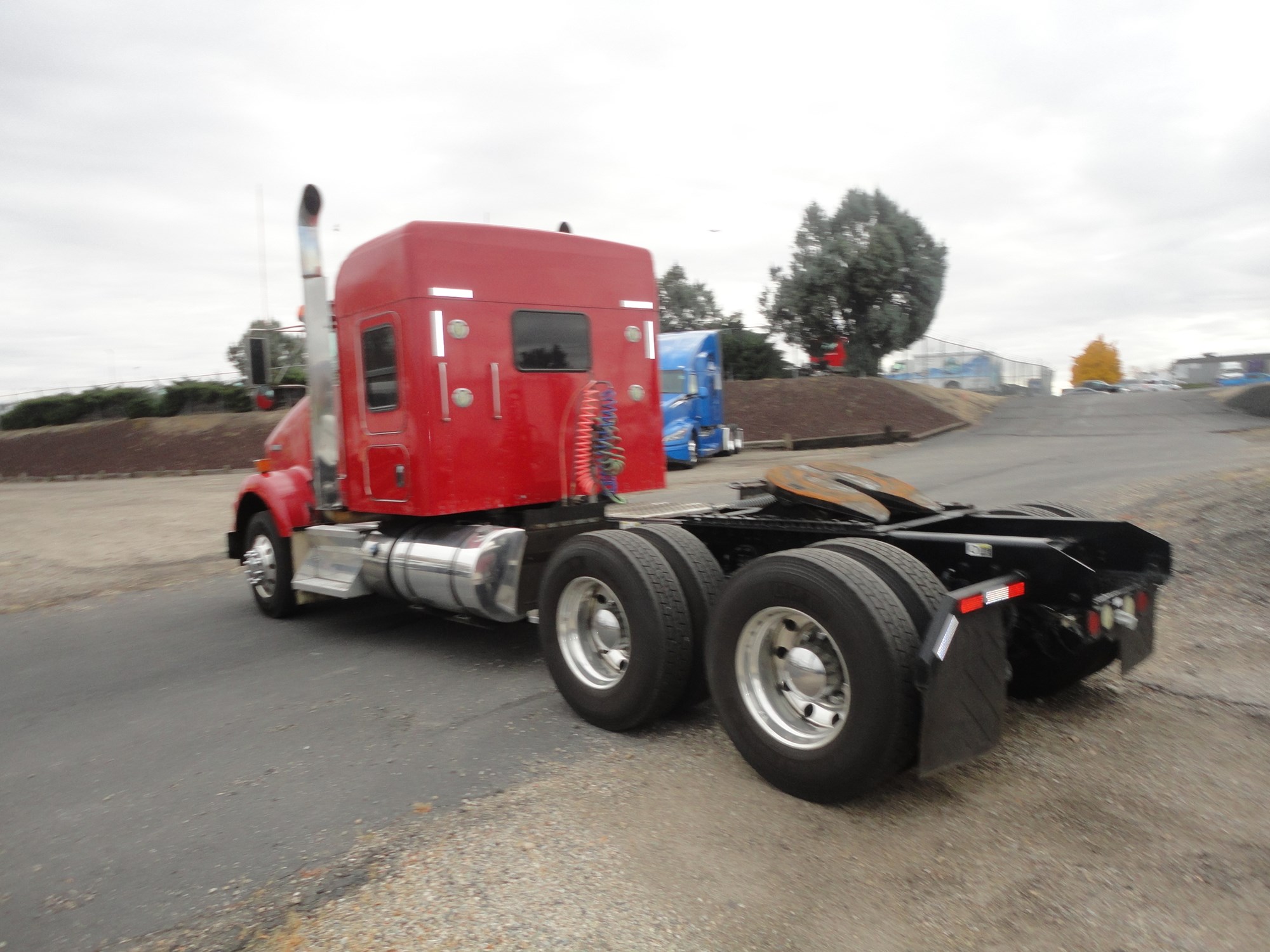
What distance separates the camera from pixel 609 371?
688cm

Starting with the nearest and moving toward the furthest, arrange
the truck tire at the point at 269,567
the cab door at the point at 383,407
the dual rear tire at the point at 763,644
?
the dual rear tire at the point at 763,644 → the cab door at the point at 383,407 → the truck tire at the point at 269,567

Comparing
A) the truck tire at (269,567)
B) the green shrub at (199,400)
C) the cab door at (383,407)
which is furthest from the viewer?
the green shrub at (199,400)

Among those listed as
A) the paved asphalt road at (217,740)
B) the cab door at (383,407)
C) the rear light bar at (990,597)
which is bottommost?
the paved asphalt road at (217,740)

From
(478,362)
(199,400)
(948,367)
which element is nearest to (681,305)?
(948,367)

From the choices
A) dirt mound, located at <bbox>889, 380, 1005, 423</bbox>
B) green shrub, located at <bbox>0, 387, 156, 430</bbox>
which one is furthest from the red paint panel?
green shrub, located at <bbox>0, 387, 156, 430</bbox>

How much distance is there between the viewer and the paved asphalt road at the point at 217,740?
338 cm

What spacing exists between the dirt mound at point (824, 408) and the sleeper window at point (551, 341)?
23237 mm

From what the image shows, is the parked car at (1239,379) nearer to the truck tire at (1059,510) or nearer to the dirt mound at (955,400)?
the dirt mound at (955,400)

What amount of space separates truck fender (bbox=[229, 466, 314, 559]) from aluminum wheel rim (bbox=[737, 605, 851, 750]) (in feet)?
15.4

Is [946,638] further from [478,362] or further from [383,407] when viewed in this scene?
[383,407]

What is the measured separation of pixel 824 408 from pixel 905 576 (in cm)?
2902

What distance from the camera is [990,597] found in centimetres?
353

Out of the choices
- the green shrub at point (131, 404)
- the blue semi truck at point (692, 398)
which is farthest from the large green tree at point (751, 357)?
the green shrub at point (131, 404)

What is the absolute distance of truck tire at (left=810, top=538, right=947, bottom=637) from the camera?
345 cm
